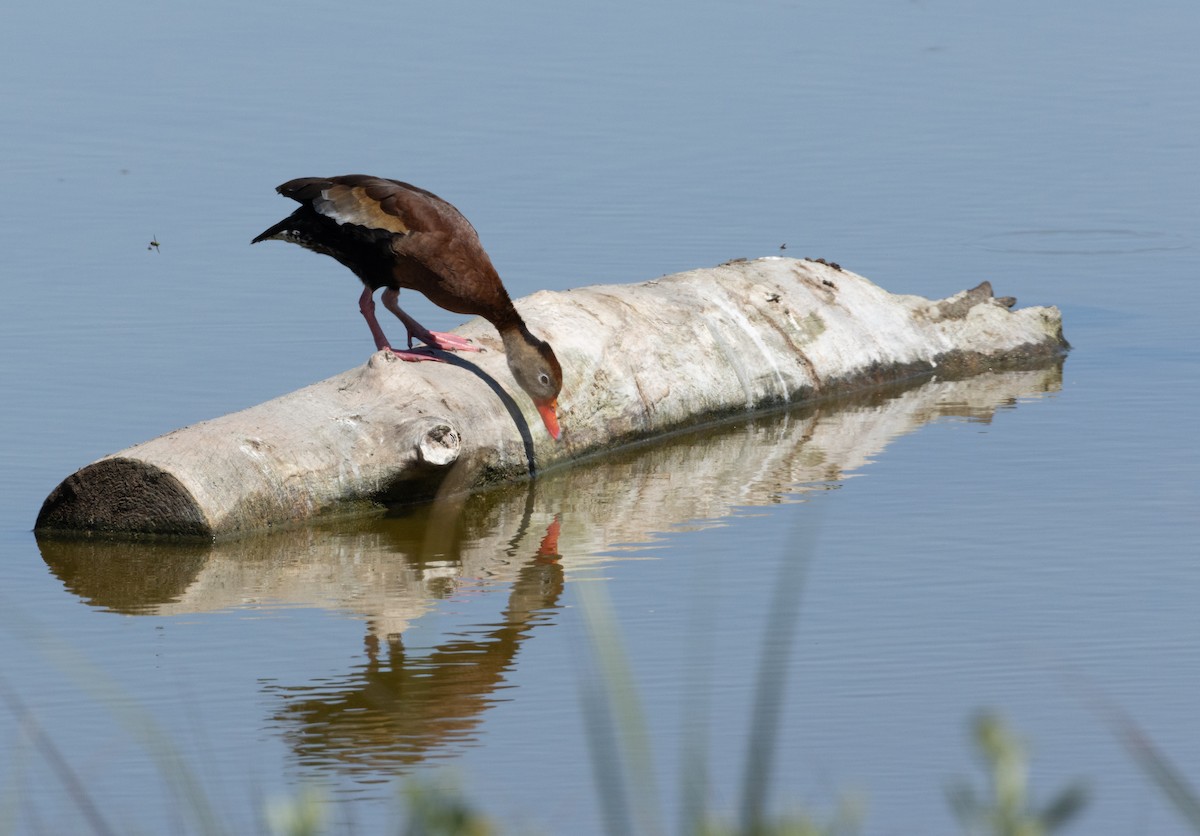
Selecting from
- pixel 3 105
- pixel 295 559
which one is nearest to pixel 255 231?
pixel 3 105

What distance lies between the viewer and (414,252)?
30.6ft

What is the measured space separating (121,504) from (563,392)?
228cm

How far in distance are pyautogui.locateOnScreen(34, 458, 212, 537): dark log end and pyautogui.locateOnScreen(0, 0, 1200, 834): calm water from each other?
16 cm

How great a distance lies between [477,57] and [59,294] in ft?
23.8

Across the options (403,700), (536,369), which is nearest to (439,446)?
(536,369)

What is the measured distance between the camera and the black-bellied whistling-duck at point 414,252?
930 cm

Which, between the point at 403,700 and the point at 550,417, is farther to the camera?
the point at 550,417

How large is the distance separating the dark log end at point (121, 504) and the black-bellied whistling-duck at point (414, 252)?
4.33 ft

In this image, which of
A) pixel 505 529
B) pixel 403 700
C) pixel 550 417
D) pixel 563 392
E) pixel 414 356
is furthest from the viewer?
pixel 563 392

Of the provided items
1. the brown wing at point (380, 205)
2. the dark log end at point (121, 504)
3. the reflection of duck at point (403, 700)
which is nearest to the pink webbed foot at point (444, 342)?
the brown wing at point (380, 205)

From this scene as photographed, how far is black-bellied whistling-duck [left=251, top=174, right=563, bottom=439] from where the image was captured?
9305 mm

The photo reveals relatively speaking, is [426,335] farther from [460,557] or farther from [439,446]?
[460,557]

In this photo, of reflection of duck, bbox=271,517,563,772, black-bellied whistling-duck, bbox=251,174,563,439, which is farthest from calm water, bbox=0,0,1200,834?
black-bellied whistling-duck, bbox=251,174,563,439

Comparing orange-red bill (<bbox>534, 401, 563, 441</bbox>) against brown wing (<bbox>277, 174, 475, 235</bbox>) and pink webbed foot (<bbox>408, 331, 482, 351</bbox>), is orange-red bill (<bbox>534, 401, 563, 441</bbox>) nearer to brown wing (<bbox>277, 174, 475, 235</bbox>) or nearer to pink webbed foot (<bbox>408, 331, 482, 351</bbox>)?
pink webbed foot (<bbox>408, 331, 482, 351</bbox>)
